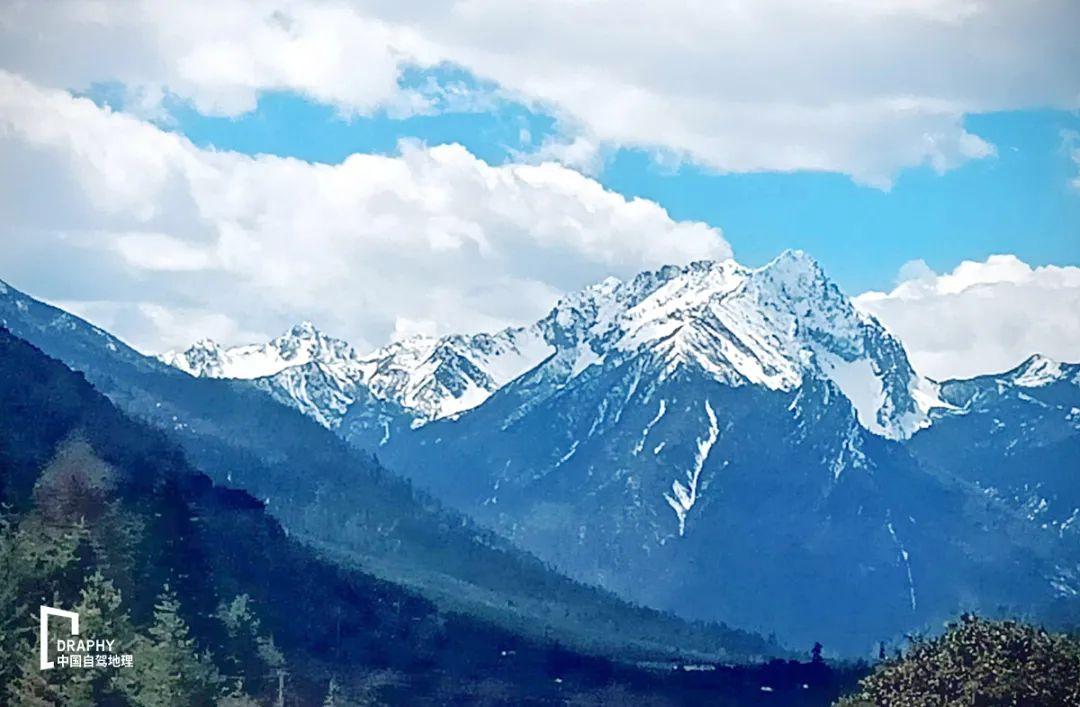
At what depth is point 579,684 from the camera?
13688 centimetres

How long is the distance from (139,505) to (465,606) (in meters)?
72.1

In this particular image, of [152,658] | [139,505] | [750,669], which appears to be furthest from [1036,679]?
[750,669]

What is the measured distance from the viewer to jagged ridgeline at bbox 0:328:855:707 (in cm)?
7362

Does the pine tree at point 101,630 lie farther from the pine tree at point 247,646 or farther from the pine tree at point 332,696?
the pine tree at point 332,696

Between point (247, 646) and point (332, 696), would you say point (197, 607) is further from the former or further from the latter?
point (332, 696)

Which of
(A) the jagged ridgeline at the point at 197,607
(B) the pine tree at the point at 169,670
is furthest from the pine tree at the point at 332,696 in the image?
(B) the pine tree at the point at 169,670

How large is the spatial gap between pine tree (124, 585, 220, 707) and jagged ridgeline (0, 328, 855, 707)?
0.44 feet

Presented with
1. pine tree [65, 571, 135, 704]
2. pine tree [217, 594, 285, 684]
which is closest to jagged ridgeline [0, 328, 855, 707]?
pine tree [65, 571, 135, 704]

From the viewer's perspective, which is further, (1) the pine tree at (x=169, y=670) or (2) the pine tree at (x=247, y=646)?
(2) the pine tree at (x=247, y=646)

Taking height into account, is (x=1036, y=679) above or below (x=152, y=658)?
above

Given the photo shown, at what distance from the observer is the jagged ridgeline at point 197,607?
73625 mm

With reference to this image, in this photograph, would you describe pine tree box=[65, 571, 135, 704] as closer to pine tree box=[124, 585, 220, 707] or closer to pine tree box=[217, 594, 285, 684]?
pine tree box=[124, 585, 220, 707]

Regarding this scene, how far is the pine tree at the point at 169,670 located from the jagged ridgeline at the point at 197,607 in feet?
0.44

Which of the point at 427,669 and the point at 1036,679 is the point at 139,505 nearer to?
the point at 427,669
